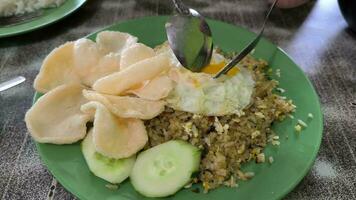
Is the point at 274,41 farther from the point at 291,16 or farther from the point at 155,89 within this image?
the point at 155,89

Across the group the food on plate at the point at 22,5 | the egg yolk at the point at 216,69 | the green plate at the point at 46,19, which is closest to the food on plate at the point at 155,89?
the egg yolk at the point at 216,69

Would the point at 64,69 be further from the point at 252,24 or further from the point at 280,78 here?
the point at 252,24

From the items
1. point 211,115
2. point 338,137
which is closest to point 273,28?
point 338,137

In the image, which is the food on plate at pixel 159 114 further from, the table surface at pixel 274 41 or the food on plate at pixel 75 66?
the table surface at pixel 274 41

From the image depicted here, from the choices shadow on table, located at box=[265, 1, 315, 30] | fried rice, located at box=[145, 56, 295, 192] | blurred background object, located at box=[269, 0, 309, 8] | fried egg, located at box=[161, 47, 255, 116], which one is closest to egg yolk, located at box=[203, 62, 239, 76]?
fried egg, located at box=[161, 47, 255, 116]

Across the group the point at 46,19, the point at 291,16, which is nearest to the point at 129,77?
the point at 46,19

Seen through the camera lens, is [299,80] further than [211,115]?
A: Yes

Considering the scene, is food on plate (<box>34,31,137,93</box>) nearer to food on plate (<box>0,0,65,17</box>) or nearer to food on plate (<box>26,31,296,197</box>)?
food on plate (<box>26,31,296,197</box>)
